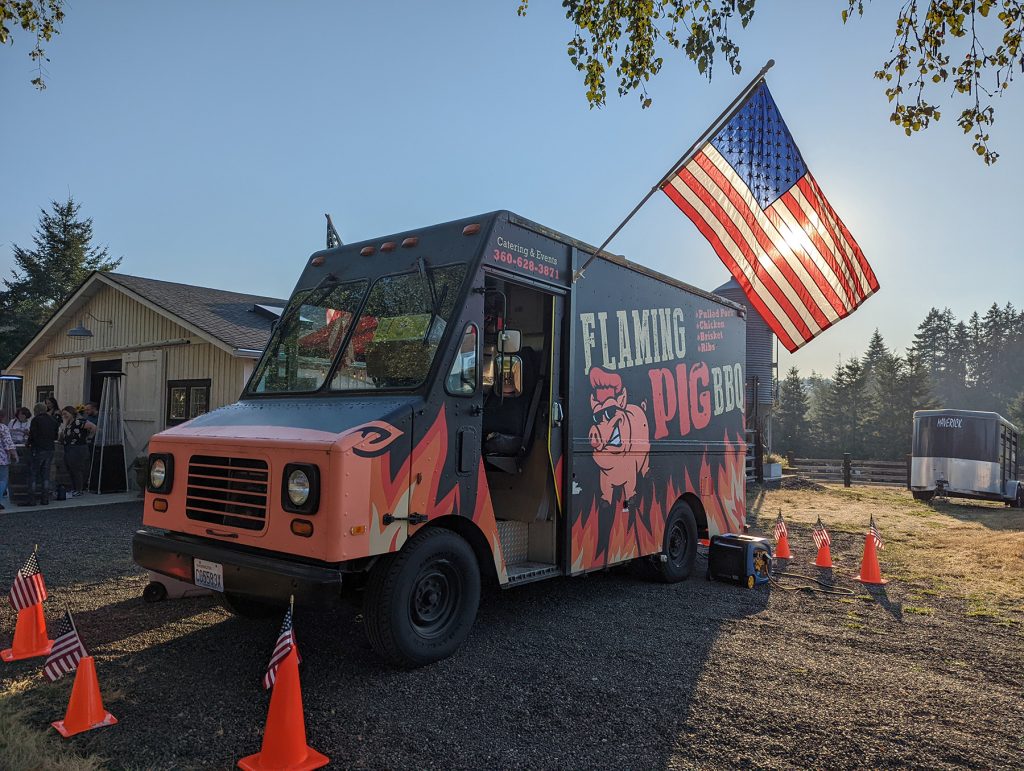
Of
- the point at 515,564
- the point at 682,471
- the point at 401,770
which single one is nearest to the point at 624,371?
the point at 682,471

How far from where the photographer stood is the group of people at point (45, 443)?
1142 cm

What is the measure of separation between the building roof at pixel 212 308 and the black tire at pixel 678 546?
27.4 feet

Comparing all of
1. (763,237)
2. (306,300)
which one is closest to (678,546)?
(763,237)

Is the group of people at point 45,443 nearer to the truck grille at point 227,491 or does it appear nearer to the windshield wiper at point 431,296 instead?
the truck grille at point 227,491

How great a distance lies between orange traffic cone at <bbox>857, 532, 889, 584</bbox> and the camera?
760cm

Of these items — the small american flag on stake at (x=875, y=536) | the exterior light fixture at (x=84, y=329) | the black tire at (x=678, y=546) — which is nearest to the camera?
the black tire at (x=678, y=546)

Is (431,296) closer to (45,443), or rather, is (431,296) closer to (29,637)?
(29,637)

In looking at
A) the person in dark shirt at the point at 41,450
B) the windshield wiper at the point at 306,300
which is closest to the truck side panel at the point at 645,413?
the windshield wiper at the point at 306,300

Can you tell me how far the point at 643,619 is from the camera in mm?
5855

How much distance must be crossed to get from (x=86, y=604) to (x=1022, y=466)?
135 ft

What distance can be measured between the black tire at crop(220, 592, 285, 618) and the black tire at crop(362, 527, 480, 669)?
1300 millimetres

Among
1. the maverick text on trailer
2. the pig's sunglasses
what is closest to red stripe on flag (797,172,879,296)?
the maverick text on trailer

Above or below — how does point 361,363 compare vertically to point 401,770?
above

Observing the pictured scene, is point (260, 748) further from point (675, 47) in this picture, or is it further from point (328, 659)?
point (675, 47)
